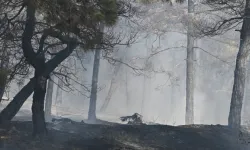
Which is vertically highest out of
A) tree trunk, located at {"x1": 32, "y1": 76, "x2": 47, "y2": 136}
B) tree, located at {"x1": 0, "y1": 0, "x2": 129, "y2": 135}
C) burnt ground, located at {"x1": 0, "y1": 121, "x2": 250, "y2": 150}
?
tree, located at {"x1": 0, "y1": 0, "x2": 129, "y2": 135}

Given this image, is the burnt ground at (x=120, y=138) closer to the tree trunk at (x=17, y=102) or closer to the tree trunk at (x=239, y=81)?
the tree trunk at (x=17, y=102)

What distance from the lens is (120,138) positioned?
11.7m

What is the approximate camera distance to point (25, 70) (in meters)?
11.3

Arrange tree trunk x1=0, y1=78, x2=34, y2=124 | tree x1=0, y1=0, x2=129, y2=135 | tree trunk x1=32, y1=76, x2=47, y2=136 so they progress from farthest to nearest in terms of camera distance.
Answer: tree trunk x1=0, y1=78, x2=34, y2=124, tree trunk x1=32, y1=76, x2=47, y2=136, tree x1=0, y1=0, x2=129, y2=135

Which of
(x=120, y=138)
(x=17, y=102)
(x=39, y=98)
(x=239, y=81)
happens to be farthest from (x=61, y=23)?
(x=239, y=81)

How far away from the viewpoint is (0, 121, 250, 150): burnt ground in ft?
33.7

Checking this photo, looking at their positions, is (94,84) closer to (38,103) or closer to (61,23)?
(38,103)

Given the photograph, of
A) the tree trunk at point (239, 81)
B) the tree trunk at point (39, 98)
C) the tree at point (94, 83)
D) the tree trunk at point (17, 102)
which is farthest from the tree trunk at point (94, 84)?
the tree trunk at point (39, 98)

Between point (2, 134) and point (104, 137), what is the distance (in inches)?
99.5

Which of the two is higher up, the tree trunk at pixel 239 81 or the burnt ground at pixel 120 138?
the tree trunk at pixel 239 81

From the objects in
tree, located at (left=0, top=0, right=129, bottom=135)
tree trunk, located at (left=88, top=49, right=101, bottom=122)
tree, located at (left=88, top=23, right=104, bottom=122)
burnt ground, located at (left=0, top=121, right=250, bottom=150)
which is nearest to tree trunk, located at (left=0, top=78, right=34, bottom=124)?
burnt ground, located at (left=0, top=121, right=250, bottom=150)

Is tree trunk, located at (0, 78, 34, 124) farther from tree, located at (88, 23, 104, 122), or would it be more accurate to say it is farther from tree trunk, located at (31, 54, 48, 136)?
tree, located at (88, 23, 104, 122)

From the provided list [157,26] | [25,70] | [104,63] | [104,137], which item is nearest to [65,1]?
[25,70]

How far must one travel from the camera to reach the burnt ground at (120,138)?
1028 cm
